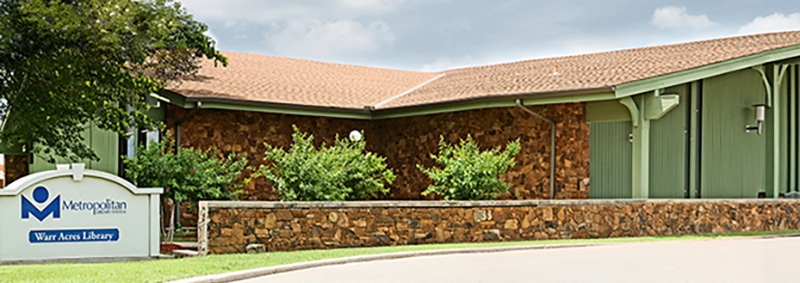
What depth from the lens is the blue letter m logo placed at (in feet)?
38.4

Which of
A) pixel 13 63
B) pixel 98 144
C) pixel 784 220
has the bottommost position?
pixel 784 220

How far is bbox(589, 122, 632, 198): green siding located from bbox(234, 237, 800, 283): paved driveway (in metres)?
3.77

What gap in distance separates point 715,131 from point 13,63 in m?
15.9

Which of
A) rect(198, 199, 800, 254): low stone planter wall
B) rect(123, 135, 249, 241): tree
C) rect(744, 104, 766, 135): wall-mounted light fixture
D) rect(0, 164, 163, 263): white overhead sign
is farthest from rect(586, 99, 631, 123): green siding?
rect(0, 164, 163, 263): white overhead sign

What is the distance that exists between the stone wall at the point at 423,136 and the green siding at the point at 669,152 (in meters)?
1.64

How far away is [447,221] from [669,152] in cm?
665

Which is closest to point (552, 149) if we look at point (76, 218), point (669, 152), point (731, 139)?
point (669, 152)

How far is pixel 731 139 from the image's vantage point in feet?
64.0

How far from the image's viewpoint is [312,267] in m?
11.1

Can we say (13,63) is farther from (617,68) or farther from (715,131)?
(715,131)

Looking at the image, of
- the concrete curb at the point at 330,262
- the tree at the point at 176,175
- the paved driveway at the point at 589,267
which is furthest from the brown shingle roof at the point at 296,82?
the paved driveway at the point at 589,267

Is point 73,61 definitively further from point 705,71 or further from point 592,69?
point 705,71

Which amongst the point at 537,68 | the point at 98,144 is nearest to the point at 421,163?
the point at 537,68

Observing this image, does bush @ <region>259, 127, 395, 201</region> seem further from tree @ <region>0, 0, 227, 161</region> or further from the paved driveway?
the paved driveway
